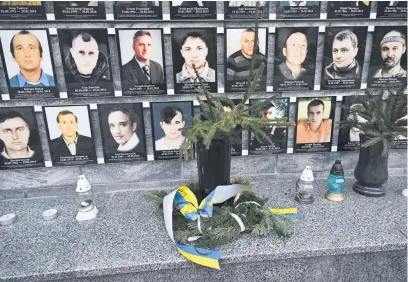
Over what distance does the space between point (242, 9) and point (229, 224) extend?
962 millimetres

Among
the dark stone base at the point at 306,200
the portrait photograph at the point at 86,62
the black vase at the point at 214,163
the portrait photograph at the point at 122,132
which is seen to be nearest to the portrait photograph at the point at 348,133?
the dark stone base at the point at 306,200

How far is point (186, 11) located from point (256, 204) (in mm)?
917

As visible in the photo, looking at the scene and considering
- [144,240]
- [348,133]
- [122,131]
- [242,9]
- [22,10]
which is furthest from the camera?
[348,133]

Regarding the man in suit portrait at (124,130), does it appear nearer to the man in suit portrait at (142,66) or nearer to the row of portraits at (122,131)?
the row of portraits at (122,131)

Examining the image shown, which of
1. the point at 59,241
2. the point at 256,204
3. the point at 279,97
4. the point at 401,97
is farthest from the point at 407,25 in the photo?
the point at 59,241

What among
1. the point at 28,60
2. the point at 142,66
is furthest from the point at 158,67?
the point at 28,60

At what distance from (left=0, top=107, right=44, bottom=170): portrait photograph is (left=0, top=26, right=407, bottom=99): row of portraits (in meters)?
0.09

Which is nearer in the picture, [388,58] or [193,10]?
[193,10]

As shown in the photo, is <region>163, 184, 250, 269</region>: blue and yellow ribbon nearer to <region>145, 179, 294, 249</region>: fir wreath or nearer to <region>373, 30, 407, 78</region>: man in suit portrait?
<region>145, 179, 294, 249</region>: fir wreath

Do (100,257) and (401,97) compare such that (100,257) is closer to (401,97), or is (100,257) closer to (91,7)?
(91,7)

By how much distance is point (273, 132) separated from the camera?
1.64 meters

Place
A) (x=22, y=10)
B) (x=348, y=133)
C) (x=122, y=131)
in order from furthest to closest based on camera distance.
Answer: (x=348, y=133)
(x=122, y=131)
(x=22, y=10)

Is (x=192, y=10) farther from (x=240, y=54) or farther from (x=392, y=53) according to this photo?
(x=392, y=53)

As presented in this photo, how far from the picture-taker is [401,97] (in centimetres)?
142
